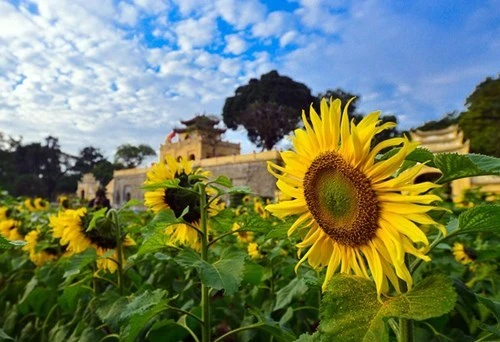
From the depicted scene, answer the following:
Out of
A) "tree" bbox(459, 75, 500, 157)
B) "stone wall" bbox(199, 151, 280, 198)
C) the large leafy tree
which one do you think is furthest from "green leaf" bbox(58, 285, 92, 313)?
the large leafy tree

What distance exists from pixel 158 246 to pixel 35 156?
1859 inches

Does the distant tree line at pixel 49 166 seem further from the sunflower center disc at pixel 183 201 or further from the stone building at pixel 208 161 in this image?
the sunflower center disc at pixel 183 201

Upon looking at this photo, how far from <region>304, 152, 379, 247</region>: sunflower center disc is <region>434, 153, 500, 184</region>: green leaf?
10cm

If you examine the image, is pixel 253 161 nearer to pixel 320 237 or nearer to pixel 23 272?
pixel 23 272

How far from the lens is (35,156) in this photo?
4341cm

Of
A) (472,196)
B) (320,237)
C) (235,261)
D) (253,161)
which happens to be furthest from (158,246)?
(253,161)

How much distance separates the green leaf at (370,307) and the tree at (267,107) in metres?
30.8

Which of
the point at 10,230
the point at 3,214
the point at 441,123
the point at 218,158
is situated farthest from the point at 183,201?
the point at 441,123

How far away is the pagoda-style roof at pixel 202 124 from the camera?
34.4 metres

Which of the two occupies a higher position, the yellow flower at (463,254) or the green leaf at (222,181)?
the green leaf at (222,181)

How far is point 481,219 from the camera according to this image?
22.1 inches

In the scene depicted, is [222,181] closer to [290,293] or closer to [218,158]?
[290,293]

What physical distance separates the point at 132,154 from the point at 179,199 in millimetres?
45221

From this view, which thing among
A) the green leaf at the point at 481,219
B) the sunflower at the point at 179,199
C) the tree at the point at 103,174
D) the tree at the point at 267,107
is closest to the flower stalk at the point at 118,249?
the sunflower at the point at 179,199
